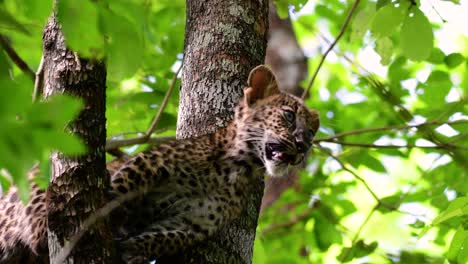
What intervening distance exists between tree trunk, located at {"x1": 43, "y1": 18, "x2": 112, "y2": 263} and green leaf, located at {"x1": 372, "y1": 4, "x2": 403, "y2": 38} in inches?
80.3

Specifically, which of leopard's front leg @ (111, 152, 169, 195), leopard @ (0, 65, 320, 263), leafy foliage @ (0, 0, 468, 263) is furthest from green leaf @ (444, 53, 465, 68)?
leopard's front leg @ (111, 152, 169, 195)

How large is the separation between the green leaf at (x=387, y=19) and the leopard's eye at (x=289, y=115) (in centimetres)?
103

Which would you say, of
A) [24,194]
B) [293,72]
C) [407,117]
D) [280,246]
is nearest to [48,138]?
[24,194]

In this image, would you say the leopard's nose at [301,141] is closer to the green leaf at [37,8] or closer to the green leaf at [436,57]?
the green leaf at [436,57]

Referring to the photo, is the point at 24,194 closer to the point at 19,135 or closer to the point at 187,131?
the point at 19,135

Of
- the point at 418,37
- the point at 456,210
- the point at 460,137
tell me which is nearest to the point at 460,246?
the point at 456,210

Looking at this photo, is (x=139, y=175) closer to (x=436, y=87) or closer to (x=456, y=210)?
(x=456, y=210)

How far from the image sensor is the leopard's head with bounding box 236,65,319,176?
5.57 metres

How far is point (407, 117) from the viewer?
7480 millimetres

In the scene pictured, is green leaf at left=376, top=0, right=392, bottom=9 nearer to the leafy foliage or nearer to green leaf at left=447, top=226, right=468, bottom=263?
the leafy foliage

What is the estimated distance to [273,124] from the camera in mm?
5773

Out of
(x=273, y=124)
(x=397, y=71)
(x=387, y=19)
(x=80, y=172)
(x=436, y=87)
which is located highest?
(x=387, y=19)

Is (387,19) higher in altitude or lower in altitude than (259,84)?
higher

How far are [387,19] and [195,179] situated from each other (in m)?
1.65
